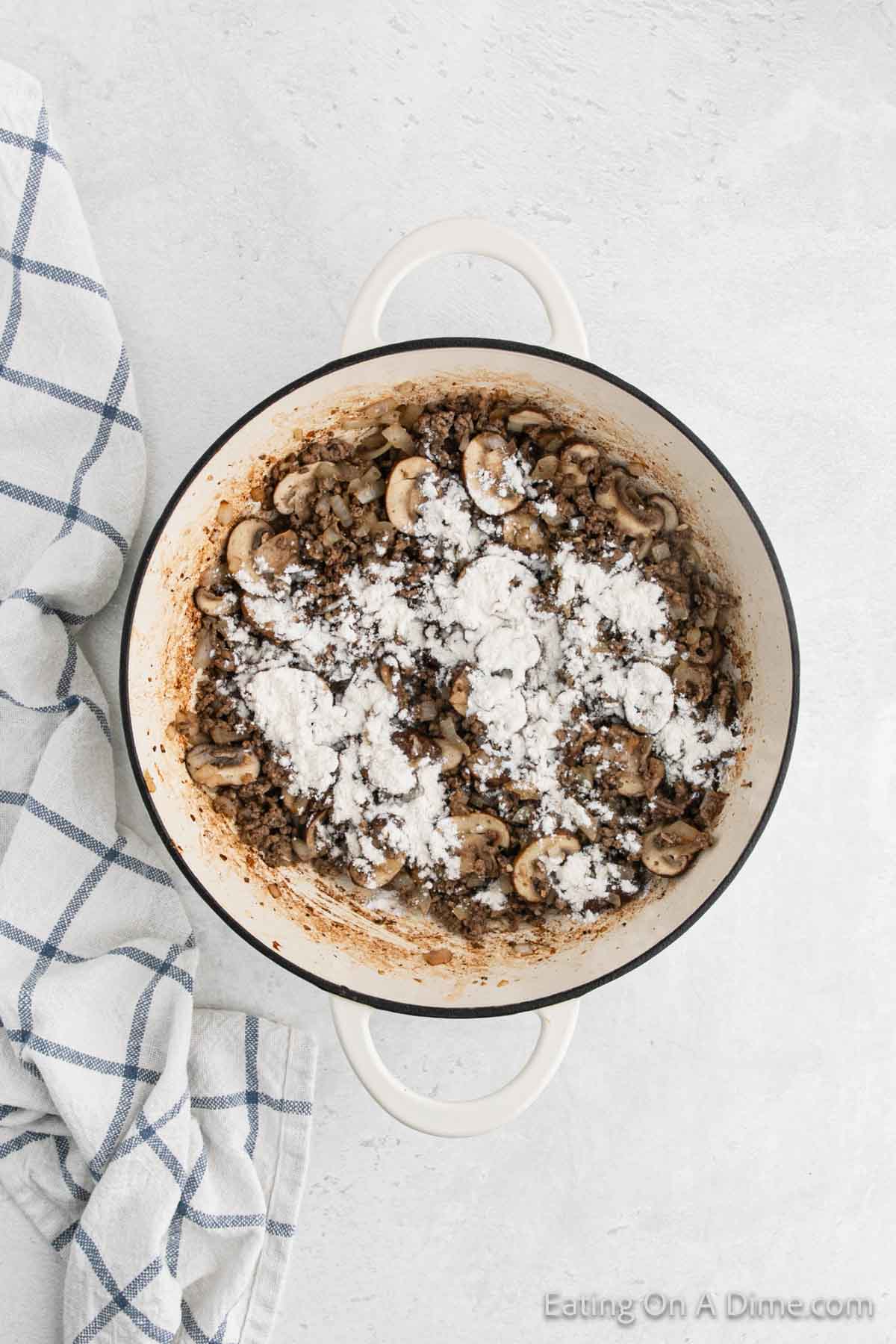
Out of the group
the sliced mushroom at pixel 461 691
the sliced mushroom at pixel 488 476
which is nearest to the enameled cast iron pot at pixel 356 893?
the sliced mushroom at pixel 488 476

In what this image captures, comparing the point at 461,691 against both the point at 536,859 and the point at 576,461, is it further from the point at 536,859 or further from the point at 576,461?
the point at 576,461

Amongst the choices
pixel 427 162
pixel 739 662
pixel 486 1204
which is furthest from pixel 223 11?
pixel 486 1204

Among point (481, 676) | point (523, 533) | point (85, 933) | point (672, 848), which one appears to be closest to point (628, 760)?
point (672, 848)

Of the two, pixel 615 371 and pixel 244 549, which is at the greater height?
pixel 615 371

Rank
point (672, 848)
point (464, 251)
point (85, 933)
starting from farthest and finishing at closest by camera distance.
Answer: point (85, 933), point (672, 848), point (464, 251)

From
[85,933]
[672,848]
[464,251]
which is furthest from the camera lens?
[85,933]

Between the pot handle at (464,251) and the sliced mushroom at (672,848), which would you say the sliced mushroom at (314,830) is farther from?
the pot handle at (464,251)

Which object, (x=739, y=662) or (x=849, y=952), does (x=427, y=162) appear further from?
(x=849, y=952)

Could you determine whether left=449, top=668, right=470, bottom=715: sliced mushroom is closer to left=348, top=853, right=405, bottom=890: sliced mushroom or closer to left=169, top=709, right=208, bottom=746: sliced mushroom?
left=348, top=853, right=405, bottom=890: sliced mushroom
